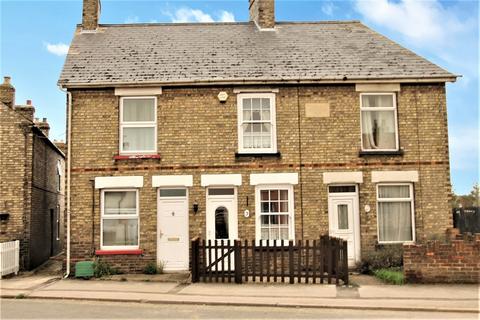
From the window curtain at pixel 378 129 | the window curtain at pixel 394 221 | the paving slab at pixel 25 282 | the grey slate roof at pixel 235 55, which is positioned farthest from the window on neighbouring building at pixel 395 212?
the paving slab at pixel 25 282

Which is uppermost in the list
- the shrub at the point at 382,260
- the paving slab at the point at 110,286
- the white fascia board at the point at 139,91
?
the white fascia board at the point at 139,91

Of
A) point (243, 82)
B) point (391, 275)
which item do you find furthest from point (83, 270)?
point (391, 275)

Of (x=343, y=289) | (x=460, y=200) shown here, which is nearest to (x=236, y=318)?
(x=343, y=289)

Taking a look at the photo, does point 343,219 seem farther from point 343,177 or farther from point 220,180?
point 220,180

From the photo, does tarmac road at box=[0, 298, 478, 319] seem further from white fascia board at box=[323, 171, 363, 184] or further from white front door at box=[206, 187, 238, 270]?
white fascia board at box=[323, 171, 363, 184]

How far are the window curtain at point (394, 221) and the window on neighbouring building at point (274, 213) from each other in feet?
9.57

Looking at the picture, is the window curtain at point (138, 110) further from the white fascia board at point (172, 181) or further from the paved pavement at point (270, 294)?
the paved pavement at point (270, 294)

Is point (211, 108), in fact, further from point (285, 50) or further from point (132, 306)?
point (132, 306)

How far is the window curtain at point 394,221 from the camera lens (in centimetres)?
1650

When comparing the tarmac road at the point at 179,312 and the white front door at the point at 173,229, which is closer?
the tarmac road at the point at 179,312

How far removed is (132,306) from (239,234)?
18.5ft

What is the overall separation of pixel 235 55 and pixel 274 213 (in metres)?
5.75

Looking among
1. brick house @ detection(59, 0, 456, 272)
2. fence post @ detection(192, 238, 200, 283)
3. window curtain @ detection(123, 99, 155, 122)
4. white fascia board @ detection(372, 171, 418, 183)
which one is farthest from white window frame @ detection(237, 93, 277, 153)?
fence post @ detection(192, 238, 200, 283)

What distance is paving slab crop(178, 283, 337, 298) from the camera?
39.5 feet
